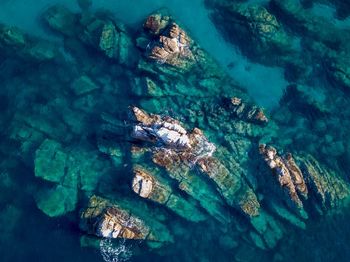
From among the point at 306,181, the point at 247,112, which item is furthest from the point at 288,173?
the point at 247,112

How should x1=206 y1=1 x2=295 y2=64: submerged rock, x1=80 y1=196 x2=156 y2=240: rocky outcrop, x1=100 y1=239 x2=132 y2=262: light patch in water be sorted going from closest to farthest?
x1=80 y1=196 x2=156 y2=240: rocky outcrop, x1=100 y1=239 x2=132 y2=262: light patch in water, x1=206 y1=1 x2=295 y2=64: submerged rock

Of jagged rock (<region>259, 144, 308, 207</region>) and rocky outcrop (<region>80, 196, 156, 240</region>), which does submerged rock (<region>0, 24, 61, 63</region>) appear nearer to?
rocky outcrop (<region>80, 196, 156, 240</region>)

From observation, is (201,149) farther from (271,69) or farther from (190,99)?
(271,69)

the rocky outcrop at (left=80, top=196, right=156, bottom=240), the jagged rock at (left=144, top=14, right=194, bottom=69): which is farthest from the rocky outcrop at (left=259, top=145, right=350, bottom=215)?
the rocky outcrop at (left=80, top=196, right=156, bottom=240)

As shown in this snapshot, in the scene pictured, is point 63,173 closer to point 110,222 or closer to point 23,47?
point 110,222

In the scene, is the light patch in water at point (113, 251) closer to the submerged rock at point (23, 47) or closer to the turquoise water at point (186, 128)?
the turquoise water at point (186, 128)
